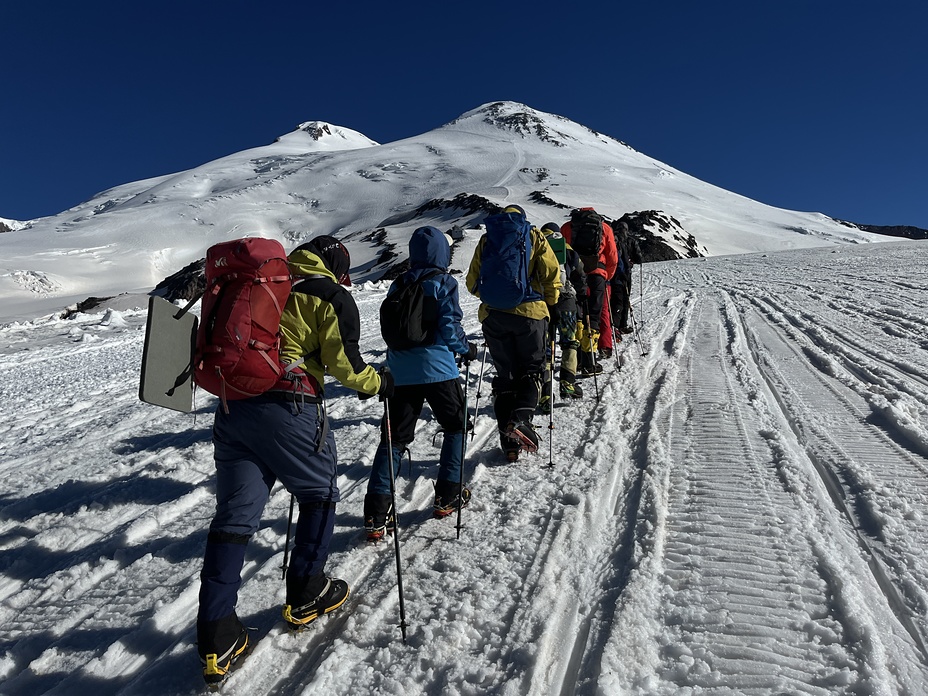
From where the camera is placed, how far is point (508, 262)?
4309 millimetres

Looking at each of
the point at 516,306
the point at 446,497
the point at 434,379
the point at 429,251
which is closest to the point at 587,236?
the point at 516,306

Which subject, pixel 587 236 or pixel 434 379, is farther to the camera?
pixel 587 236

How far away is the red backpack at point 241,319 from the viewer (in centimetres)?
212

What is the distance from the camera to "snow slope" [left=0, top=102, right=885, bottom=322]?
203ft

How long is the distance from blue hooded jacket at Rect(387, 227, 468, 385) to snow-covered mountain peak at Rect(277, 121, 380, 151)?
184303 mm

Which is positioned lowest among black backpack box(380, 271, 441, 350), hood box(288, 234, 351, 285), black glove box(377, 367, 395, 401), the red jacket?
black glove box(377, 367, 395, 401)

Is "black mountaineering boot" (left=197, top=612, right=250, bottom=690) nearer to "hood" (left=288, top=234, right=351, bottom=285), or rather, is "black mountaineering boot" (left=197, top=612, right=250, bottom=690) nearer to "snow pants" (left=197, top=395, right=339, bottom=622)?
"snow pants" (left=197, top=395, right=339, bottom=622)

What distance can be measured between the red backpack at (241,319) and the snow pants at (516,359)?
8.28ft

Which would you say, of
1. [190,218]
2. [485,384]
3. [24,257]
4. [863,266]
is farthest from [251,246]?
[190,218]

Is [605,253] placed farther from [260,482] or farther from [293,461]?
[260,482]

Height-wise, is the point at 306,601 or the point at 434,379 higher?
the point at 434,379

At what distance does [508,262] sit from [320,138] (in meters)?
202

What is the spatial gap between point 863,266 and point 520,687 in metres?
22.6

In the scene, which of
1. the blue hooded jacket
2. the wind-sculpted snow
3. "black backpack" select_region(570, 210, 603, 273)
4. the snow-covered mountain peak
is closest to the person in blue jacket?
the blue hooded jacket
